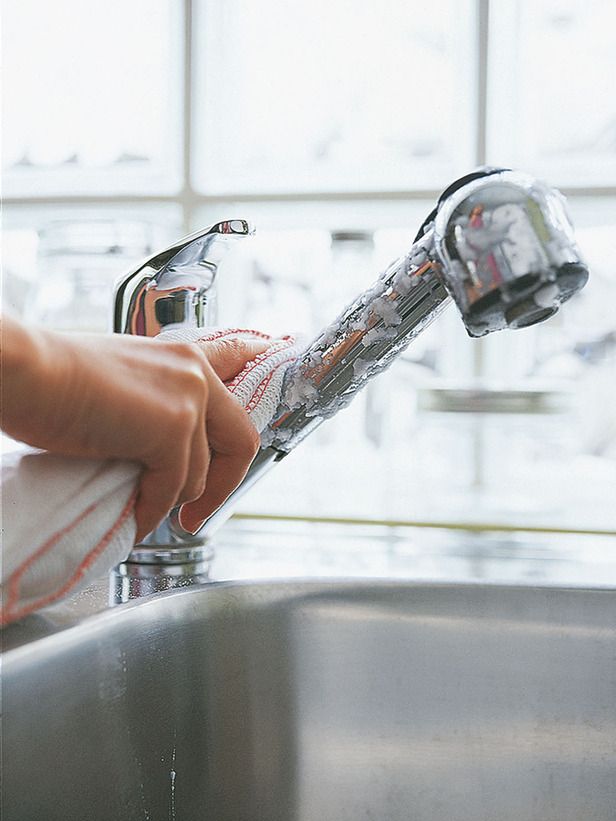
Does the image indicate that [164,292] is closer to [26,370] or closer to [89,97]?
[26,370]

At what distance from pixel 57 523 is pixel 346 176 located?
0.59 metres

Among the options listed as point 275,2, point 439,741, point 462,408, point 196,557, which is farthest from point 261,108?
point 439,741

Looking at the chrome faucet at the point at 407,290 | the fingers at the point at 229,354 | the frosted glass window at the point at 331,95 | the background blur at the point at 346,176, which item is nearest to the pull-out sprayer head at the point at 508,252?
the chrome faucet at the point at 407,290

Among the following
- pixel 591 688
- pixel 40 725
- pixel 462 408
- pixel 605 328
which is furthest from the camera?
pixel 605 328

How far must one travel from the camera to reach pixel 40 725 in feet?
1.17

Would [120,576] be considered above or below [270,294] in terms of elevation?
below

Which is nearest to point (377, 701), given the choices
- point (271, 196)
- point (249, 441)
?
point (249, 441)

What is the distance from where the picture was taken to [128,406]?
316mm

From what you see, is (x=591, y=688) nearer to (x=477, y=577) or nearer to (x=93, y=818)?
(x=477, y=577)

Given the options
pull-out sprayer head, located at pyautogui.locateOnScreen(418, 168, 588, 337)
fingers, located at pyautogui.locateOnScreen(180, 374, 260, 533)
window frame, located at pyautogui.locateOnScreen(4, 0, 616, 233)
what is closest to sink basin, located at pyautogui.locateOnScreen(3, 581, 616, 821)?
fingers, located at pyautogui.locateOnScreen(180, 374, 260, 533)

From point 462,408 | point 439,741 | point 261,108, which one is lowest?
point 439,741

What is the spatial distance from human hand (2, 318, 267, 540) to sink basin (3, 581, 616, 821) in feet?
0.35

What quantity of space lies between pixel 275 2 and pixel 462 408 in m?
0.42

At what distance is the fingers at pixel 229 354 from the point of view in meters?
0.45
